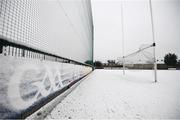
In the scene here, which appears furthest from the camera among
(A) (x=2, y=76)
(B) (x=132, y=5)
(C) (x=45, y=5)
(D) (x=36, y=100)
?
(B) (x=132, y=5)

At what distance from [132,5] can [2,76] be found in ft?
37.5

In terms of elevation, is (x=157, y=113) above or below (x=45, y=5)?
below

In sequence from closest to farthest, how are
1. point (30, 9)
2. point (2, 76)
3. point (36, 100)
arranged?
point (2, 76) → point (36, 100) → point (30, 9)

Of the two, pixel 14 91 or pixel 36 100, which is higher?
pixel 14 91

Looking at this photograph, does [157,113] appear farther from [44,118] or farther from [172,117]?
[44,118]

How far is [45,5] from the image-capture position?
101 centimetres

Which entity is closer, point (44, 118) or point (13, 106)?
point (13, 106)

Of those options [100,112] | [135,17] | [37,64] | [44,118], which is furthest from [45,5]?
[135,17]

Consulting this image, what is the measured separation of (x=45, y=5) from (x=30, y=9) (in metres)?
0.28

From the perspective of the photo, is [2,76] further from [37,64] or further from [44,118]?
[44,118]

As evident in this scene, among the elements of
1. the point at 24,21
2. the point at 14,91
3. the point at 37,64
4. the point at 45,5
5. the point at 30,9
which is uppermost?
the point at 45,5

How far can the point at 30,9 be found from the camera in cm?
78

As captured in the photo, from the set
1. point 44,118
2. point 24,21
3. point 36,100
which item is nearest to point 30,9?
point 24,21

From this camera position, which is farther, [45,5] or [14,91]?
[45,5]
